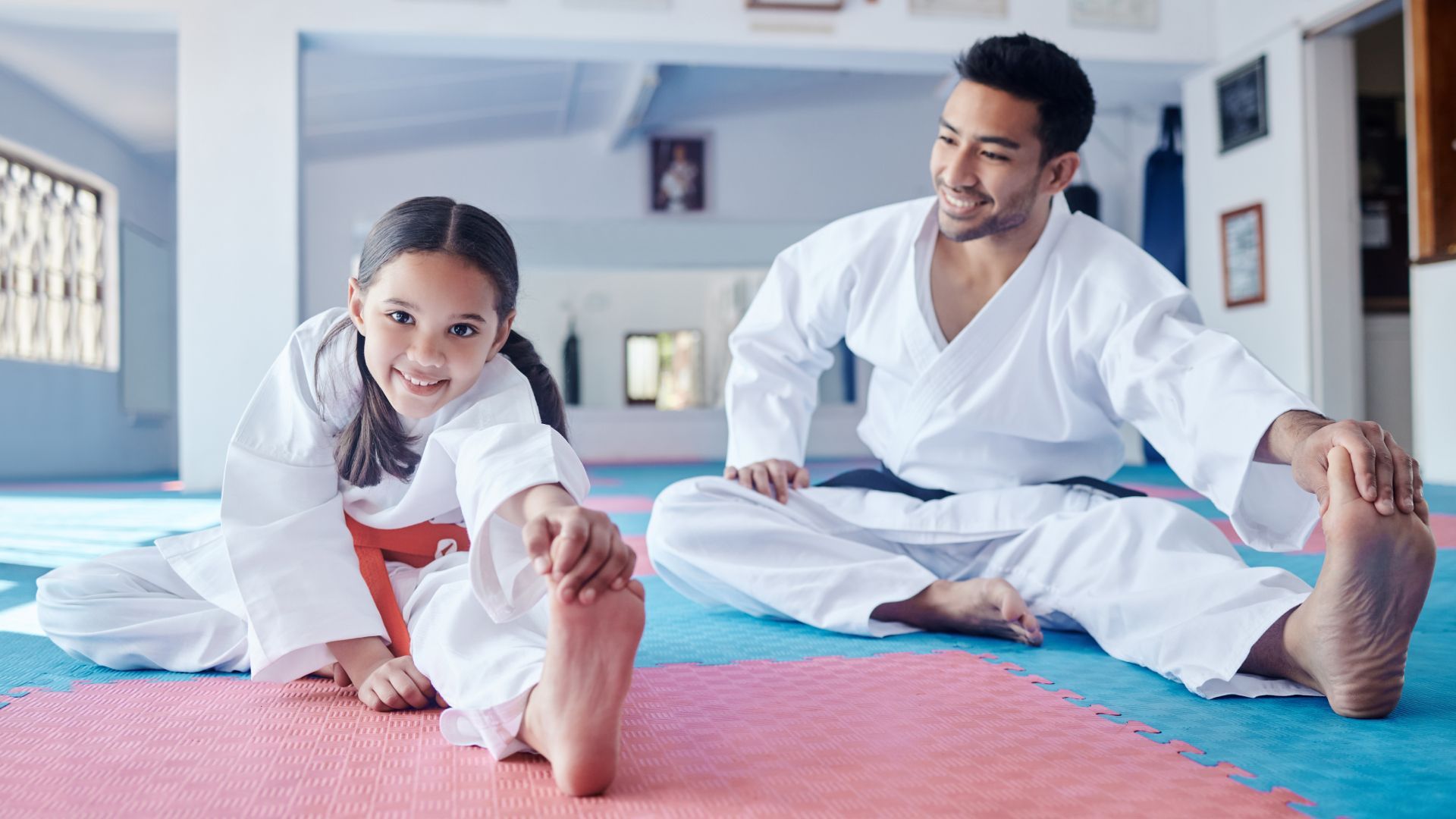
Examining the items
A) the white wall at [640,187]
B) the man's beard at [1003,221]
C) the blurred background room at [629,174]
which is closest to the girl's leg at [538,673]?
the man's beard at [1003,221]

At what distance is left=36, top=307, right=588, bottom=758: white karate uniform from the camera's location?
3.92ft

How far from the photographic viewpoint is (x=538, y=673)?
1192 mm

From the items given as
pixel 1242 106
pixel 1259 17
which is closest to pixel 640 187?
pixel 1242 106

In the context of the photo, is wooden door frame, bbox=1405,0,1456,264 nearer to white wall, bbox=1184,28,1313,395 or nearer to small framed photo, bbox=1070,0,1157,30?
white wall, bbox=1184,28,1313,395

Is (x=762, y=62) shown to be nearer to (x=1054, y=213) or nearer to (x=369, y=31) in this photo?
(x=369, y=31)

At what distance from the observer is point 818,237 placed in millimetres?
2371

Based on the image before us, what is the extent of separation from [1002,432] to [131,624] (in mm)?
1484

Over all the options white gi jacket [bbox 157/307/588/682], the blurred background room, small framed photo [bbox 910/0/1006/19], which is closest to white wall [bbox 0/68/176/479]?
the blurred background room

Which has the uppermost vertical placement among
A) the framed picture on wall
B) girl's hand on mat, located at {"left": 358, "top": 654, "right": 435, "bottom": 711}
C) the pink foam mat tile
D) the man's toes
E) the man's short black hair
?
the framed picture on wall

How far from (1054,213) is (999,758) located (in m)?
1.24

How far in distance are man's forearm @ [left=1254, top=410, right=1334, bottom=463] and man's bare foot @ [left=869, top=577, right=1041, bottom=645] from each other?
476mm

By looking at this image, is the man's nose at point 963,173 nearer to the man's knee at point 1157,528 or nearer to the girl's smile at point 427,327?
the man's knee at point 1157,528

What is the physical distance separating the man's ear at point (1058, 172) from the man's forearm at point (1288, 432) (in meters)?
0.77

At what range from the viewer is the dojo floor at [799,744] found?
1100 mm
